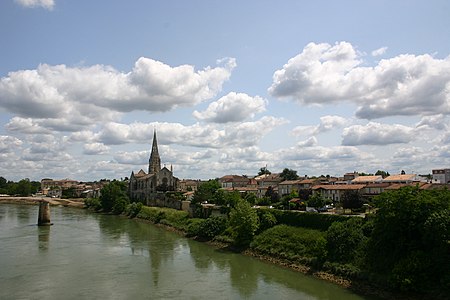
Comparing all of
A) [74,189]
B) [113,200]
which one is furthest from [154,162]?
[74,189]

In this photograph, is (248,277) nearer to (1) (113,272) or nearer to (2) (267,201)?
(1) (113,272)

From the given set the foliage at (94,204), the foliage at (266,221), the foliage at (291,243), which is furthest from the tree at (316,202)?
the foliage at (94,204)

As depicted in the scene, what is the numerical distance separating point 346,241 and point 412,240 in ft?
18.7

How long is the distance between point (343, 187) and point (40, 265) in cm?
4512

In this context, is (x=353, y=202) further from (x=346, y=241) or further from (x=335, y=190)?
(x=335, y=190)

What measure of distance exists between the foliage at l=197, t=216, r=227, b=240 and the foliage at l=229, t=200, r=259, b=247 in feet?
13.6

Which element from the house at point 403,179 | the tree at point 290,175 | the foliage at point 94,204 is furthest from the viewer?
the tree at point 290,175

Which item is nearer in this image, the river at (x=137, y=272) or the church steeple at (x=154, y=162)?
the river at (x=137, y=272)

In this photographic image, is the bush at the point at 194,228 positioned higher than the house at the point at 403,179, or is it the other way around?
the house at the point at 403,179

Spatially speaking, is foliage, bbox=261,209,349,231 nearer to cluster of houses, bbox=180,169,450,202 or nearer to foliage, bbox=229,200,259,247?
foliage, bbox=229,200,259,247

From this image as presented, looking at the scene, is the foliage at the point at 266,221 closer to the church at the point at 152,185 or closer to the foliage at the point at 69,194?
the church at the point at 152,185

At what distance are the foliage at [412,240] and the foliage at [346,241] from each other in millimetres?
2036

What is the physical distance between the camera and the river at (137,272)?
1023 inches

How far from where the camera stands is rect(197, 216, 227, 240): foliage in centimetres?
4616
